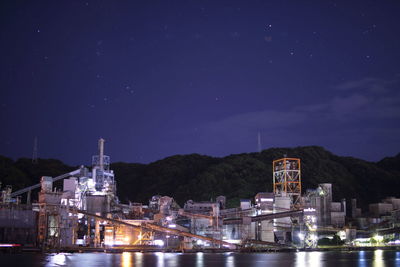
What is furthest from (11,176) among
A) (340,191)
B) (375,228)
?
(340,191)

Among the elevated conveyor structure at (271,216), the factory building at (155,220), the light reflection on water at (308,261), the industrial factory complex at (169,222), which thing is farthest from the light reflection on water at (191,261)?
the elevated conveyor structure at (271,216)

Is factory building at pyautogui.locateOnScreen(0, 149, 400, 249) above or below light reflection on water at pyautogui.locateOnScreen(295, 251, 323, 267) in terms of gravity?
above

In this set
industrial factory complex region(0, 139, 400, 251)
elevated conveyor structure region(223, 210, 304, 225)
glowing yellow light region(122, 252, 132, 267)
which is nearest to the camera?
glowing yellow light region(122, 252, 132, 267)

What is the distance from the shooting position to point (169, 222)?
97188 millimetres

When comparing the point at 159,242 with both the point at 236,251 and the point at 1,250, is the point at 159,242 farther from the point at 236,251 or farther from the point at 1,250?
the point at 1,250

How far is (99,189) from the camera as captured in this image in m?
114

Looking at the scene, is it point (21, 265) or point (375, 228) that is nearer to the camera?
point (21, 265)

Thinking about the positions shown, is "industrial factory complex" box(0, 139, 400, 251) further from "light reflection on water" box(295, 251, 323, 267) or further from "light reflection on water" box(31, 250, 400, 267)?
"light reflection on water" box(295, 251, 323, 267)

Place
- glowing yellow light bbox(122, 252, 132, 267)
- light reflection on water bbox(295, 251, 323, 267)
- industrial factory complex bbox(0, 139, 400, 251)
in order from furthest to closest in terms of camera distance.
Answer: industrial factory complex bbox(0, 139, 400, 251), light reflection on water bbox(295, 251, 323, 267), glowing yellow light bbox(122, 252, 132, 267)

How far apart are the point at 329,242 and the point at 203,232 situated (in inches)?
1078

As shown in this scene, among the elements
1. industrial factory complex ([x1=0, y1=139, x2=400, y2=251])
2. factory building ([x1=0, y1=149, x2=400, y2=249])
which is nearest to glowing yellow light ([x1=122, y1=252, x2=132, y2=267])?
industrial factory complex ([x1=0, y1=139, x2=400, y2=251])

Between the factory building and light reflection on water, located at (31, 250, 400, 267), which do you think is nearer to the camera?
light reflection on water, located at (31, 250, 400, 267)

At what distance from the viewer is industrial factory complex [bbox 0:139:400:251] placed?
274 feet

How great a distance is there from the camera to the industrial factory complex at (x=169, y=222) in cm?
8344
